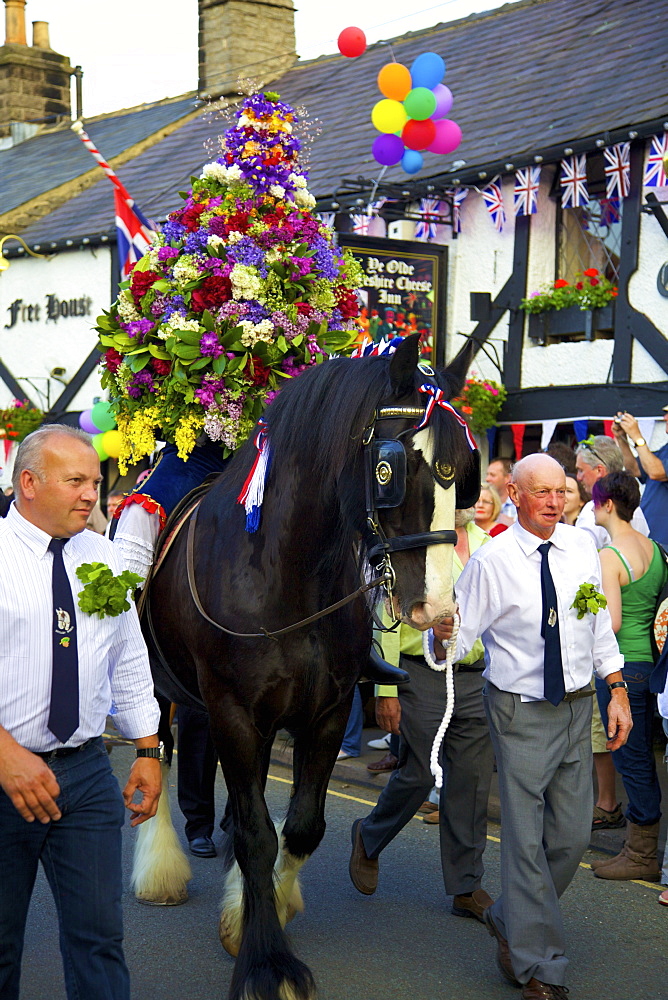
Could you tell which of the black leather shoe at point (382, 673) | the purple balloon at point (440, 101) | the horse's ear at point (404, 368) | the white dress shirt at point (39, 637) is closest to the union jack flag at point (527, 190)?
the purple balloon at point (440, 101)

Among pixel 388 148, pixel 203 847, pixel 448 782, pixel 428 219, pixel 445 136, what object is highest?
pixel 445 136

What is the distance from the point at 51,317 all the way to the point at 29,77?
402 inches

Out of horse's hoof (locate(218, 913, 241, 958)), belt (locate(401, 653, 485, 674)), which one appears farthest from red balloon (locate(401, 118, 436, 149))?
horse's hoof (locate(218, 913, 241, 958))

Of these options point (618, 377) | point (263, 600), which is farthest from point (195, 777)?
point (618, 377)

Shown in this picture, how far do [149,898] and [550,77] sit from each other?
1330 cm

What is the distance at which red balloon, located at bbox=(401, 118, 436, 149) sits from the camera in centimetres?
1232

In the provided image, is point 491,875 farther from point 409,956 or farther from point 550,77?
point 550,77

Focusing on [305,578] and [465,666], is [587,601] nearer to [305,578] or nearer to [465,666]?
[305,578]

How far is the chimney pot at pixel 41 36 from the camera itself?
28.9m

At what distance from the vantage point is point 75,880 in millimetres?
3424

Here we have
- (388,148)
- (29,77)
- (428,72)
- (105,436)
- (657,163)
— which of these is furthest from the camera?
(29,77)

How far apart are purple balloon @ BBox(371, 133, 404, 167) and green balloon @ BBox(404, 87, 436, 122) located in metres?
0.37

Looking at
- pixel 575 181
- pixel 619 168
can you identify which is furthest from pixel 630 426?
pixel 575 181

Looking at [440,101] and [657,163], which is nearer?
[440,101]
